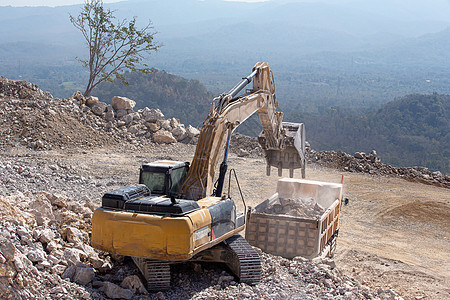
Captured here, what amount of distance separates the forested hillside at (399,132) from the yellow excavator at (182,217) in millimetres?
34505

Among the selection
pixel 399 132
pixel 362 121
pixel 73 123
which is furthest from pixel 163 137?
pixel 362 121

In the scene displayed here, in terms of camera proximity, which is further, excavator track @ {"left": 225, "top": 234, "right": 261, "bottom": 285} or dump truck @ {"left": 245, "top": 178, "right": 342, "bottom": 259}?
dump truck @ {"left": 245, "top": 178, "right": 342, "bottom": 259}

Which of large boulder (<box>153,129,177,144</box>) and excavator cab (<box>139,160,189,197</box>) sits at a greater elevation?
excavator cab (<box>139,160,189,197</box>)

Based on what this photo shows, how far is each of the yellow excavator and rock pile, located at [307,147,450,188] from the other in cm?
1238

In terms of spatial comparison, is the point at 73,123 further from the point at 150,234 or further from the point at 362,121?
the point at 362,121

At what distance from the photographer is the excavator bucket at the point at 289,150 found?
1286 cm

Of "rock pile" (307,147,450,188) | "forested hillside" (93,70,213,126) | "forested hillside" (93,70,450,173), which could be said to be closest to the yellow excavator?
"rock pile" (307,147,450,188)

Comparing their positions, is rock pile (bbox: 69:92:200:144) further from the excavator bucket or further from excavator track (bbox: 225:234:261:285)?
excavator track (bbox: 225:234:261:285)

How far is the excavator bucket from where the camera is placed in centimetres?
1286

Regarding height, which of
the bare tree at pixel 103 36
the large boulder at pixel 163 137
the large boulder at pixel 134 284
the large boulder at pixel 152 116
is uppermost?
the bare tree at pixel 103 36

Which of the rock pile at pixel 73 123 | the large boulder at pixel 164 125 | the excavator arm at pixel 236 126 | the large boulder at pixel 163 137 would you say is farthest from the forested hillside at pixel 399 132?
the excavator arm at pixel 236 126

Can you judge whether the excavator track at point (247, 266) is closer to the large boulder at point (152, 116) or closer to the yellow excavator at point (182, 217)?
the yellow excavator at point (182, 217)

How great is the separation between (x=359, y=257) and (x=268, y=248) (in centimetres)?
290

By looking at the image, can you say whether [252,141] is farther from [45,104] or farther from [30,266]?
[30,266]
